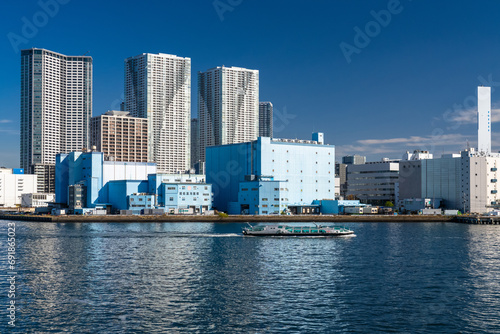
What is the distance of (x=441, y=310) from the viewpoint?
3244cm

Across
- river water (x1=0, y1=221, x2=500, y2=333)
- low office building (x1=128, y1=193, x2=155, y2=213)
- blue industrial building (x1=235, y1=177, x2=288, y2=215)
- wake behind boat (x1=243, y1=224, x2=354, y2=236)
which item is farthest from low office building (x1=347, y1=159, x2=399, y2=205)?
river water (x1=0, y1=221, x2=500, y2=333)

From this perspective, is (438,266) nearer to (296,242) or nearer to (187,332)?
(296,242)

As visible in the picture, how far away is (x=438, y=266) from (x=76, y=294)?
31223 millimetres

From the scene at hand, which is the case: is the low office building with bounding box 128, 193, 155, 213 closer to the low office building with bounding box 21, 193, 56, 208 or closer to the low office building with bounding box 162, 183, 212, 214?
the low office building with bounding box 162, 183, 212, 214

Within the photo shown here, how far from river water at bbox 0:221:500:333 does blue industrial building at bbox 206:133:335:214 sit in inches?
2540

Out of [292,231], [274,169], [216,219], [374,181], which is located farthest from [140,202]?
[374,181]

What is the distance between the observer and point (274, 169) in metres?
132

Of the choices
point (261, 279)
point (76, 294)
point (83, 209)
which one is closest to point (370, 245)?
point (261, 279)

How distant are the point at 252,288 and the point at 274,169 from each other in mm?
93817

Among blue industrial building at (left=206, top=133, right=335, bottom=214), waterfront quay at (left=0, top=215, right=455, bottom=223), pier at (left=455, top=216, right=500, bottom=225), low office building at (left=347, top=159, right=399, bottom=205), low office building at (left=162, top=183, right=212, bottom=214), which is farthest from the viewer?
low office building at (left=347, top=159, right=399, bottom=205)

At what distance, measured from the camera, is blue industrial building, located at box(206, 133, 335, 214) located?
428 ft

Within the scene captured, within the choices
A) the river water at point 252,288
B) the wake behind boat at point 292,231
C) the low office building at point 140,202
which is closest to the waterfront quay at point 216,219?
the low office building at point 140,202

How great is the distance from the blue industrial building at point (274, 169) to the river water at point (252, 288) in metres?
64.5

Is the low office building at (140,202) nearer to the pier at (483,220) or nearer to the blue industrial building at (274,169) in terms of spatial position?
the blue industrial building at (274,169)
